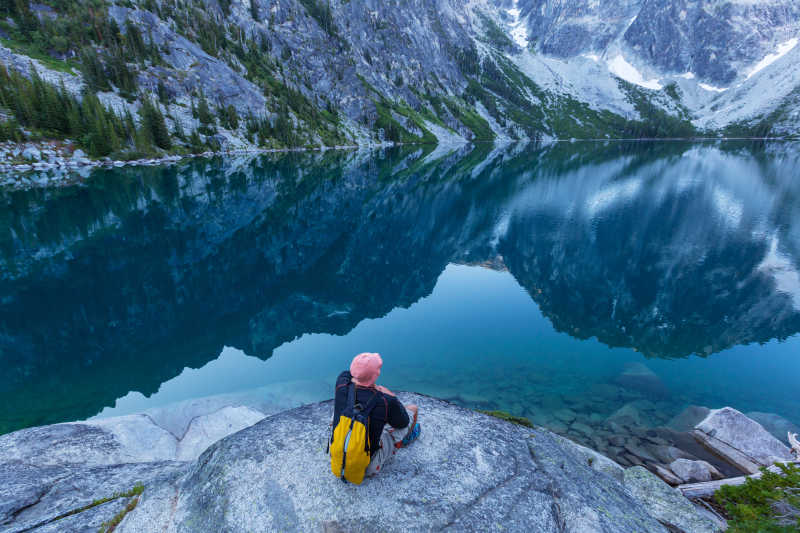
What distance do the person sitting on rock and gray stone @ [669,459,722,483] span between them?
36.3 feet

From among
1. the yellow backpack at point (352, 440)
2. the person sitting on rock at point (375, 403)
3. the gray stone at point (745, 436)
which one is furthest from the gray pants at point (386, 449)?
the gray stone at point (745, 436)

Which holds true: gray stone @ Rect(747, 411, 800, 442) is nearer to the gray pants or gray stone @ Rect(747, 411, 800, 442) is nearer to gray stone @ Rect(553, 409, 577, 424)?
gray stone @ Rect(553, 409, 577, 424)

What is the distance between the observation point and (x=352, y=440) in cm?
592

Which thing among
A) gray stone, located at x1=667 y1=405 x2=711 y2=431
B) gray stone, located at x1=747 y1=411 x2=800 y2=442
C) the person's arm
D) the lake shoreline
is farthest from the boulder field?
the lake shoreline

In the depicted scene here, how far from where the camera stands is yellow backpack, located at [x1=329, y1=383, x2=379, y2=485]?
19.4 ft

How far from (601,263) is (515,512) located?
3567 cm

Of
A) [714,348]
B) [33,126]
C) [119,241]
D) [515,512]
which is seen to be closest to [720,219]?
[714,348]

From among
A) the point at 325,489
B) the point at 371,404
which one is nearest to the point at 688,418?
the point at 371,404

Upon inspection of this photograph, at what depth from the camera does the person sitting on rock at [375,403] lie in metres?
6.25

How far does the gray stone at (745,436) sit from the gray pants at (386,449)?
46.9ft

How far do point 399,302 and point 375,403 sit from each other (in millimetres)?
20585

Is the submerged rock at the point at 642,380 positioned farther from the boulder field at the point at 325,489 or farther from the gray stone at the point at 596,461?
the boulder field at the point at 325,489

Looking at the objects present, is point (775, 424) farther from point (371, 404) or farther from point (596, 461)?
point (371, 404)

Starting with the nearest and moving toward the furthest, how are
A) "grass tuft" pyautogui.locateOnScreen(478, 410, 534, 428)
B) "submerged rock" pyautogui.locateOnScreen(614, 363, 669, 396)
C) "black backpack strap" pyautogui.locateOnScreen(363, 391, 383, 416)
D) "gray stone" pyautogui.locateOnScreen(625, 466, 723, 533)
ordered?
"black backpack strap" pyautogui.locateOnScreen(363, 391, 383, 416)
"gray stone" pyautogui.locateOnScreen(625, 466, 723, 533)
"grass tuft" pyautogui.locateOnScreen(478, 410, 534, 428)
"submerged rock" pyautogui.locateOnScreen(614, 363, 669, 396)
